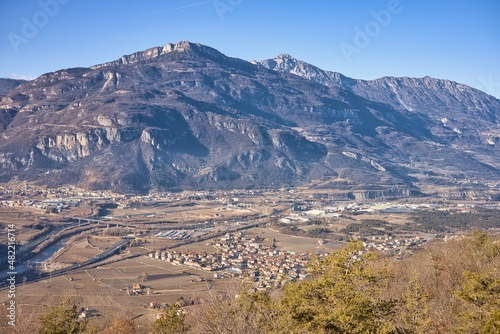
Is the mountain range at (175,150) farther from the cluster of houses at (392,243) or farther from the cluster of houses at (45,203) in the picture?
the cluster of houses at (392,243)

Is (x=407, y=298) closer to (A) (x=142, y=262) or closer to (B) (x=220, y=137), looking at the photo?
(A) (x=142, y=262)

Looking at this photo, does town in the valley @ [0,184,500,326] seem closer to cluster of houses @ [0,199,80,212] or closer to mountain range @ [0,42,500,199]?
cluster of houses @ [0,199,80,212]

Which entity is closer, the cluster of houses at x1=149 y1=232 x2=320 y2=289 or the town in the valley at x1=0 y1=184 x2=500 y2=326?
the town in the valley at x1=0 y1=184 x2=500 y2=326

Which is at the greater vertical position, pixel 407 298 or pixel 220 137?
pixel 220 137

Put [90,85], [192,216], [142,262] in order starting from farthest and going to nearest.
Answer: [90,85], [192,216], [142,262]

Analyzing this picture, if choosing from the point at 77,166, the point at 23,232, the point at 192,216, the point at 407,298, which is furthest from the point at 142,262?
the point at 77,166

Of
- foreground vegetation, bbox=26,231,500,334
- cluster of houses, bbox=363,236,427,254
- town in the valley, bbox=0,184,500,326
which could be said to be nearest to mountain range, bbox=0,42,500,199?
town in the valley, bbox=0,184,500,326

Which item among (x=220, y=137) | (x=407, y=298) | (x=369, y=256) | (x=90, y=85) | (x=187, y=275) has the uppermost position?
(x=90, y=85)
